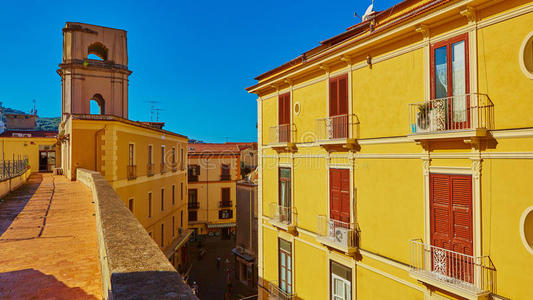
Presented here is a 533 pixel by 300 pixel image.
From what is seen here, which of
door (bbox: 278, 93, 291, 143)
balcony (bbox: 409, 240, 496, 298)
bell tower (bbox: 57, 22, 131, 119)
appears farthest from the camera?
bell tower (bbox: 57, 22, 131, 119)

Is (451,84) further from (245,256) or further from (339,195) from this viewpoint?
(245,256)

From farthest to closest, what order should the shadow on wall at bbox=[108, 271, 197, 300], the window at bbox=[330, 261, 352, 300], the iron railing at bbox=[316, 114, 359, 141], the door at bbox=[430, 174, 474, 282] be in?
1. the window at bbox=[330, 261, 352, 300]
2. the iron railing at bbox=[316, 114, 359, 141]
3. the door at bbox=[430, 174, 474, 282]
4. the shadow on wall at bbox=[108, 271, 197, 300]

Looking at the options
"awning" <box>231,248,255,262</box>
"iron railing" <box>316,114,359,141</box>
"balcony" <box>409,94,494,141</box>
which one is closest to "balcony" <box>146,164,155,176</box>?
"awning" <box>231,248,255,262</box>

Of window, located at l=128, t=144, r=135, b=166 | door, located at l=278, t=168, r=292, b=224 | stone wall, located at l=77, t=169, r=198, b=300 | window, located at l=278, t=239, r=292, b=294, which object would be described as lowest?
window, located at l=278, t=239, r=292, b=294

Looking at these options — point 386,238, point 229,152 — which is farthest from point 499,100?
point 229,152

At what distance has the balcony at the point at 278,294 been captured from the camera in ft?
44.3

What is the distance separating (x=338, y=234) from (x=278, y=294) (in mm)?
5317

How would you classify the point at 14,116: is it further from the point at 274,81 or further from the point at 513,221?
the point at 513,221

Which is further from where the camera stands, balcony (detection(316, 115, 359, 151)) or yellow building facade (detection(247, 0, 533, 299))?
balcony (detection(316, 115, 359, 151))

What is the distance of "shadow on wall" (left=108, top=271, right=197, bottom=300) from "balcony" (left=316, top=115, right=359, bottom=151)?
8207mm

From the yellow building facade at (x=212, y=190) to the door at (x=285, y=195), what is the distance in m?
28.3

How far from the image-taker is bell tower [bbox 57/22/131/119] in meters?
25.4

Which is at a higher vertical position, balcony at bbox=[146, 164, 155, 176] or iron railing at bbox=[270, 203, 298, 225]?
balcony at bbox=[146, 164, 155, 176]

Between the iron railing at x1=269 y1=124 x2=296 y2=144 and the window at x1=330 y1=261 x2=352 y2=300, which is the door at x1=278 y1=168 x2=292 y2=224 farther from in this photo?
the window at x1=330 y1=261 x2=352 y2=300
